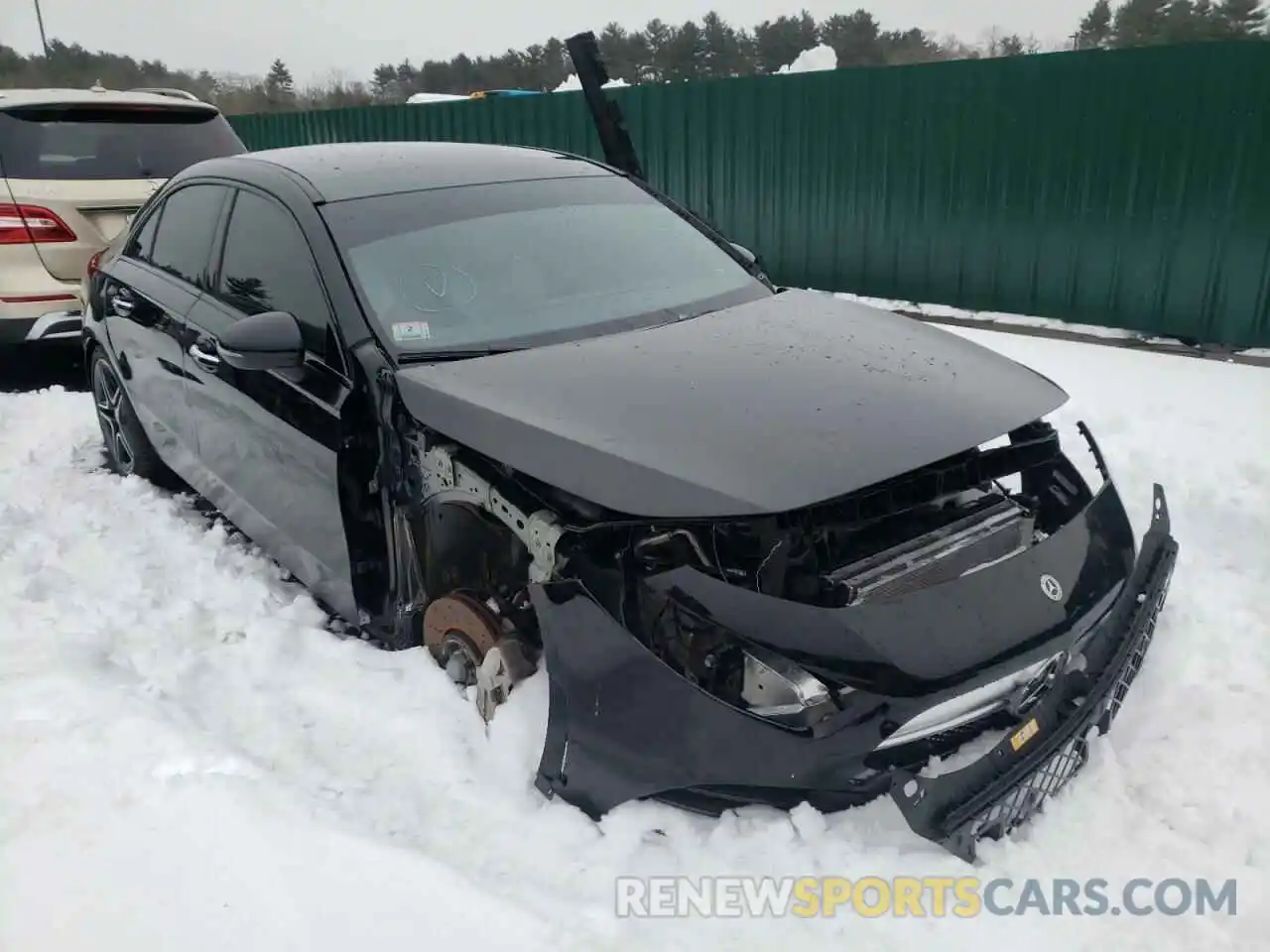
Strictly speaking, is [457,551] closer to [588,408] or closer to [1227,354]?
[588,408]

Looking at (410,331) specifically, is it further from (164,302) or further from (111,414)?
(111,414)

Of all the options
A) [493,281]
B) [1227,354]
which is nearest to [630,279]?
[493,281]

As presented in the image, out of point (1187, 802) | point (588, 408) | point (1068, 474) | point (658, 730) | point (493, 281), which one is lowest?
point (1187, 802)

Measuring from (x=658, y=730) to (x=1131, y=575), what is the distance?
1.39 metres

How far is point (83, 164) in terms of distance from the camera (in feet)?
20.0

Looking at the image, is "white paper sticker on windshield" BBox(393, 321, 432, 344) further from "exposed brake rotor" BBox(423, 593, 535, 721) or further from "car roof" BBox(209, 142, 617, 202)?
"exposed brake rotor" BBox(423, 593, 535, 721)

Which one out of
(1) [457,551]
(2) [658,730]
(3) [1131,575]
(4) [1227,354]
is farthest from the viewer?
(4) [1227,354]

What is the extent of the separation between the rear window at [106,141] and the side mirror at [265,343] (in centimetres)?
374

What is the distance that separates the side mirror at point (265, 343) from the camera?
2.80 metres

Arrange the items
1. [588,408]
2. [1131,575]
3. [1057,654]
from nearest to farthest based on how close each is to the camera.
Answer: [1057,654]
[588,408]
[1131,575]

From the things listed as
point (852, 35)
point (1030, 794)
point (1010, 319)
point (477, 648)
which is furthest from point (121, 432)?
point (852, 35)

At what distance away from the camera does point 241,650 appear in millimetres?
3053

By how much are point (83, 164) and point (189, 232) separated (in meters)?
2.89

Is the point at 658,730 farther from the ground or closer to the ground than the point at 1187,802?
farther from the ground
